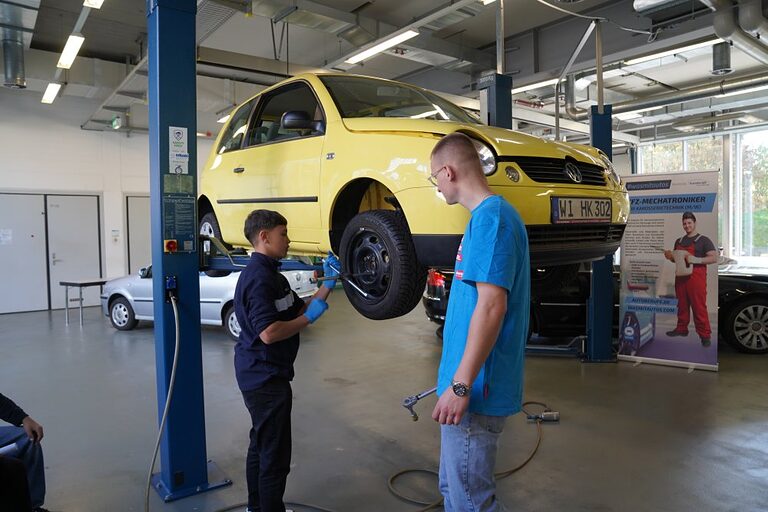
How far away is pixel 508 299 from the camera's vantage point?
1682mm

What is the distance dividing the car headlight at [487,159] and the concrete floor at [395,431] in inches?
73.4

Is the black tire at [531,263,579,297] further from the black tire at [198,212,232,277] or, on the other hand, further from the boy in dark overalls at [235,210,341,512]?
the black tire at [198,212,232,277]

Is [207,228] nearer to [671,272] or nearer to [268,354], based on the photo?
[268,354]

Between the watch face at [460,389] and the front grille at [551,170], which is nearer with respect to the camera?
the watch face at [460,389]

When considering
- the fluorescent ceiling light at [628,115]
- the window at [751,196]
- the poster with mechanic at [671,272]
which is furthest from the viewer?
the window at [751,196]

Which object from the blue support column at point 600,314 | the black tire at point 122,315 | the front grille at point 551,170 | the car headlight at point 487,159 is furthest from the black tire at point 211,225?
the black tire at point 122,315

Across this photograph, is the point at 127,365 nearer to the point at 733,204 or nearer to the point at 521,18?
the point at 521,18

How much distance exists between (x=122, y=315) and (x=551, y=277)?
7073mm

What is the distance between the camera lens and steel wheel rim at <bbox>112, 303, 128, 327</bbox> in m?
8.36

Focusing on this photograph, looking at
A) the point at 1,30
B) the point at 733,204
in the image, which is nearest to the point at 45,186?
the point at 1,30

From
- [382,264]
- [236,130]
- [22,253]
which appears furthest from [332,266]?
[22,253]

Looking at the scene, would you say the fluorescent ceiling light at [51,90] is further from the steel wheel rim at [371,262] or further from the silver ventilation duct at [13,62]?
the steel wheel rim at [371,262]

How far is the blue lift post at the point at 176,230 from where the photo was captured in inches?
120

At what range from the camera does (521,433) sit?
Result: 4039 millimetres
